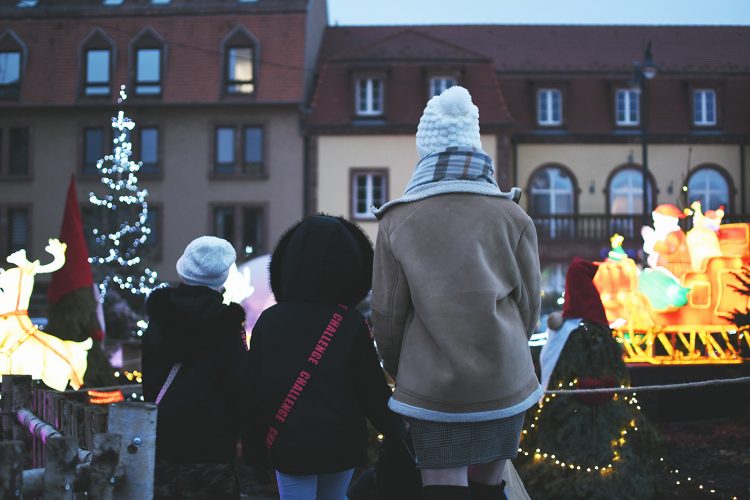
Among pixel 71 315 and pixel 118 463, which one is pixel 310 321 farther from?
pixel 71 315

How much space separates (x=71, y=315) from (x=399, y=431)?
6659 millimetres

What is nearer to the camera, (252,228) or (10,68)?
(252,228)

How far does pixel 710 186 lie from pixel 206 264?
29589 millimetres

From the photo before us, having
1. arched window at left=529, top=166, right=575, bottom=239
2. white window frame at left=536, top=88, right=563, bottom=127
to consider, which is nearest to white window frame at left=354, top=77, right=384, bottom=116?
white window frame at left=536, top=88, right=563, bottom=127

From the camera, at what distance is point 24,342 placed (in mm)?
6859

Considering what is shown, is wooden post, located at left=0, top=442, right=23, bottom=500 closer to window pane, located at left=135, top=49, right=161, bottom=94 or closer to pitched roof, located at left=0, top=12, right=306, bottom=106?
pitched roof, located at left=0, top=12, right=306, bottom=106

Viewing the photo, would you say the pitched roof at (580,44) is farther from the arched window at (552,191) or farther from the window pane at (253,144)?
the window pane at (253,144)

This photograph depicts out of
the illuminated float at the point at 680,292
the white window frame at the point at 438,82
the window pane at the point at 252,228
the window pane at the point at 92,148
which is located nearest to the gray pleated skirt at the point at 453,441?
the illuminated float at the point at 680,292

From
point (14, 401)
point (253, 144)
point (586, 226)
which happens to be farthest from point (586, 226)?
point (14, 401)

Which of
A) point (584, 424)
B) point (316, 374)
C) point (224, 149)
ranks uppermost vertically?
point (224, 149)

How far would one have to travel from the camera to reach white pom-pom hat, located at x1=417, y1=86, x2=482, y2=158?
3650 millimetres

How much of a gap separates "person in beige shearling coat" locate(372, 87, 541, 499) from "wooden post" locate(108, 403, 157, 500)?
938 millimetres

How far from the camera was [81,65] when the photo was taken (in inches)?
1225

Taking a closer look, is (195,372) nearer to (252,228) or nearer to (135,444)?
(135,444)
